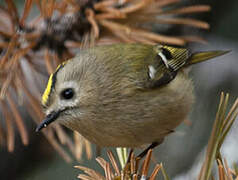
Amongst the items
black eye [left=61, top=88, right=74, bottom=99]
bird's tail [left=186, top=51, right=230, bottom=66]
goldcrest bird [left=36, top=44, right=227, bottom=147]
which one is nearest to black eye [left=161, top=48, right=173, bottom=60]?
bird's tail [left=186, top=51, right=230, bottom=66]

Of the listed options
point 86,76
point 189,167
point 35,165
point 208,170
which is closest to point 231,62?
point 189,167

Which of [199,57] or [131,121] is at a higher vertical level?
[199,57]

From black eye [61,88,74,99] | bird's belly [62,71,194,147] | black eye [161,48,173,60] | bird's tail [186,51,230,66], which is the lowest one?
bird's belly [62,71,194,147]

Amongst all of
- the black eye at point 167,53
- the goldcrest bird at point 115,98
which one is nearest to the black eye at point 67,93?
the goldcrest bird at point 115,98

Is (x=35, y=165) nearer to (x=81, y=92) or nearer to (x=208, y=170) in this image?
(x=81, y=92)

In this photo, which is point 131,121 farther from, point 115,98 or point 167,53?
point 167,53

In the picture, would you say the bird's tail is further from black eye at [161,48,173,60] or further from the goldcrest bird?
the goldcrest bird

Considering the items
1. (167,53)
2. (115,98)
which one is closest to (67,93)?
(115,98)

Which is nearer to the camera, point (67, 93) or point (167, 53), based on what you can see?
point (67, 93)
